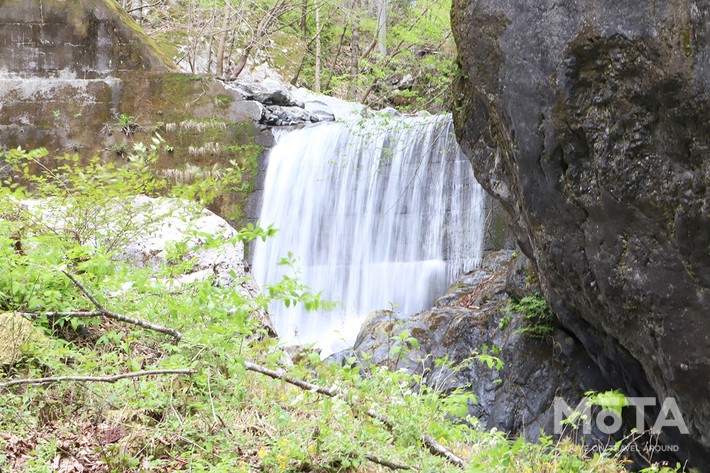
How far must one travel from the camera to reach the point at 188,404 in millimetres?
3305

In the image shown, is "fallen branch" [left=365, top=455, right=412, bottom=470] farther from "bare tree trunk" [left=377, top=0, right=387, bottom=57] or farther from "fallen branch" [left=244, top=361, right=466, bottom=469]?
"bare tree trunk" [left=377, top=0, right=387, bottom=57]

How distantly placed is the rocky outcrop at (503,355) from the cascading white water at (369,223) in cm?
187

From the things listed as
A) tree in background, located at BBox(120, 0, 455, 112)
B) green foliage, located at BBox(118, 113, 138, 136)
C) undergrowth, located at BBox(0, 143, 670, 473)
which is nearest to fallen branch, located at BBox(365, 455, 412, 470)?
undergrowth, located at BBox(0, 143, 670, 473)

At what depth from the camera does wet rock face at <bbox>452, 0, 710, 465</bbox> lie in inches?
143

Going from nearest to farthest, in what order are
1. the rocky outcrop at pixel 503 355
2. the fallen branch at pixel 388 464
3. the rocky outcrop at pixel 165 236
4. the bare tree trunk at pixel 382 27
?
the fallen branch at pixel 388 464
the rocky outcrop at pixel 165 236
the rocky outcrop at pixel 503 355
the bare tree trunk at pixel 382 27

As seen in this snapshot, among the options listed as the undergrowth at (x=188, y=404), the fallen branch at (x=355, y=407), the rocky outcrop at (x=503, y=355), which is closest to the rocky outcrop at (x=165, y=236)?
the undergrowth at (x=188, y=404)

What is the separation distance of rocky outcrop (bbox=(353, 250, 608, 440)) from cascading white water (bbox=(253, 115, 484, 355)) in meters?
1.87

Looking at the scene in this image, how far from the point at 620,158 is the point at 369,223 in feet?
24.2

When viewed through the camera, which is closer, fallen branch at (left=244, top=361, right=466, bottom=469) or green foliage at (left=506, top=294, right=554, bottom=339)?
fallen branch at (left=244, top=361, right=466, bottom=469)

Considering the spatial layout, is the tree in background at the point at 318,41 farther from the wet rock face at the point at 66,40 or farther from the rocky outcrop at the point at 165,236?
the rocky outcrop at the point at 165,236

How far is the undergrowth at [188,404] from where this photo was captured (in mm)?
3006

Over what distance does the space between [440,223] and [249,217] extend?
12.1ft

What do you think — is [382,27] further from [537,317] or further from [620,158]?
[620,158]

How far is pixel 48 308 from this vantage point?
376cm
